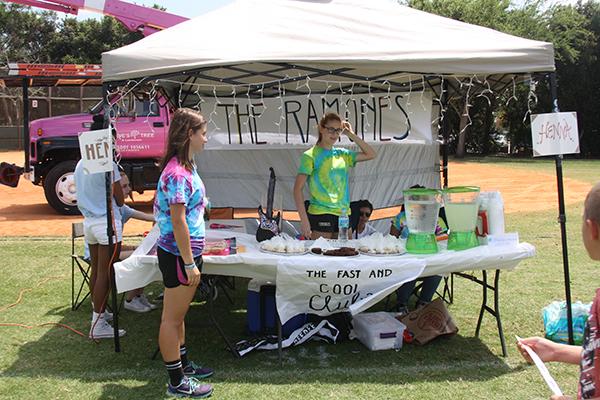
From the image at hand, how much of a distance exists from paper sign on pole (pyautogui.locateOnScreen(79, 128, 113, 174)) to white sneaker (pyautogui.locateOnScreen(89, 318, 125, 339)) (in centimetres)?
127

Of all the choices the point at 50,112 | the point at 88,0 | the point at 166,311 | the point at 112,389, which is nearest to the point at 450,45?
the point at 166,311

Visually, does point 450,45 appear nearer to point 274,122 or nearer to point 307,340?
point 307,340

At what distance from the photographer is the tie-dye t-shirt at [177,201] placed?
10.7 feet

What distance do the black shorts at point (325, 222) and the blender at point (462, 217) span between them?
0.98 meters

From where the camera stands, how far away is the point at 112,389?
12.0ft

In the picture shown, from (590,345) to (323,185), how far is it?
3.30m

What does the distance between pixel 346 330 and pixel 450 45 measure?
7.09 ft

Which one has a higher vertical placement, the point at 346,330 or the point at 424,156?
the point at 424,156

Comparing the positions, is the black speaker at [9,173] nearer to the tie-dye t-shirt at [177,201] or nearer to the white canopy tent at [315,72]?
the white canopy tent at [315,72]

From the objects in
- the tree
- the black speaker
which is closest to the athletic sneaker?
the black speaker

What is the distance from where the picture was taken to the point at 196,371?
382cm

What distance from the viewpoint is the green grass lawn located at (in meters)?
3.63

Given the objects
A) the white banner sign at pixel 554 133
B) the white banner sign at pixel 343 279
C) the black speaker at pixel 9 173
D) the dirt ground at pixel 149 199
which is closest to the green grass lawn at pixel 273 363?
the white banner sign at pixel 343 279

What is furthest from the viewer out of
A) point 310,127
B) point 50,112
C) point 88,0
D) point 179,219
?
point 50,112
